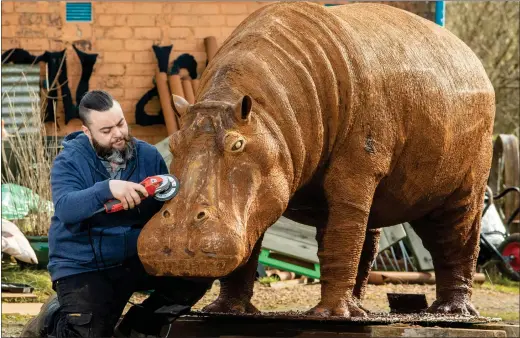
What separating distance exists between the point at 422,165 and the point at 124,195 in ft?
6.33

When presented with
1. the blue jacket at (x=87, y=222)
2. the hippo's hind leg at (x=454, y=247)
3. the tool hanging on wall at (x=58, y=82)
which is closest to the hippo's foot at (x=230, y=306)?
the blue jacket at (x=87, y=222)

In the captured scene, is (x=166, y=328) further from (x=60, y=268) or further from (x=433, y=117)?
(x=433, y=117)

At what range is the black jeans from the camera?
19.5 feet

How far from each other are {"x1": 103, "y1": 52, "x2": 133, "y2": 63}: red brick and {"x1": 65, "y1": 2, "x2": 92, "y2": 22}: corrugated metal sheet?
448 mm

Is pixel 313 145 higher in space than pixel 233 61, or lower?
lower

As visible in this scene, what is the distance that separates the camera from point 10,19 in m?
13.4

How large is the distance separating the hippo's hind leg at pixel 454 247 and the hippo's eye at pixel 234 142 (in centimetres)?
202

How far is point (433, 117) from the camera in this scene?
675 centimetres

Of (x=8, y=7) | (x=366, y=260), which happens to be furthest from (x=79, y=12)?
(x=366, y=260)

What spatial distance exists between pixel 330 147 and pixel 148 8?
7.53 m

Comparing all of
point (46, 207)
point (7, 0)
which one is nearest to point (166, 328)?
point (46, 207)

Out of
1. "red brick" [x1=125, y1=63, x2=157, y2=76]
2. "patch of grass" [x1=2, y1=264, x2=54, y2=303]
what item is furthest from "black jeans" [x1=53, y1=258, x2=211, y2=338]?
"red brick" [x1=125, y1=63, x2=157, y2=76]

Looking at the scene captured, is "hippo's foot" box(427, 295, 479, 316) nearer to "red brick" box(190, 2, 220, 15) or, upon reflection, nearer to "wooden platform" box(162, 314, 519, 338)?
"wooden platform" box(162, 314, 519, 338)

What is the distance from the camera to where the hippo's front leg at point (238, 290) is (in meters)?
6.77
